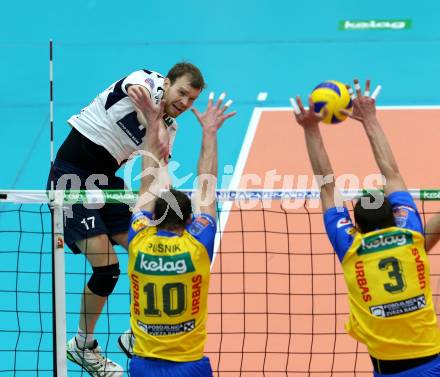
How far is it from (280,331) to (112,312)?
1737 millimetres

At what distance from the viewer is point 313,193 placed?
7.20 metres

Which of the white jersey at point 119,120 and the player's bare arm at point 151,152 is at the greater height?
the white jersey at point 119,120

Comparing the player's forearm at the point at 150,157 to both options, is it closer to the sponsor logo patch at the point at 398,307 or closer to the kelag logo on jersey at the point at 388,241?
the kelag logo on jersey at the point at 388,241

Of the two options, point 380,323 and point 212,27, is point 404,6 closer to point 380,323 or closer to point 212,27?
point 212,27

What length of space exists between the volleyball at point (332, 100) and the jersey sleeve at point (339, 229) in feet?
2.54

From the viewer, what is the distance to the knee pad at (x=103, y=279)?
7.87 meters

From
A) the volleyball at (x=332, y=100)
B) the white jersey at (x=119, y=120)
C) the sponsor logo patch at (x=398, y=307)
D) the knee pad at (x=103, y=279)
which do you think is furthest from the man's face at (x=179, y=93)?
the sponsor logo patch at (x=398, y=307)

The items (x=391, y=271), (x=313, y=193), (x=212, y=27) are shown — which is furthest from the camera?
(x=212, y=27)

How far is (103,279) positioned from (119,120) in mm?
1302

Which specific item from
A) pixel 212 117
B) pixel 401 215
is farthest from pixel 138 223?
pixel 401 215

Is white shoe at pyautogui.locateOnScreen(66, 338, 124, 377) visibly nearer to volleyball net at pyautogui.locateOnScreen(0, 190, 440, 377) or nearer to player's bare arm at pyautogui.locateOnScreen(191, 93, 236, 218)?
volleyball net at pyautogui.locateOnScreen(0, 190, 440, 377)

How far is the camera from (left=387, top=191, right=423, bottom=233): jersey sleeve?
5945 mm

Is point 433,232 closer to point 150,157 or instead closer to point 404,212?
point 404,212

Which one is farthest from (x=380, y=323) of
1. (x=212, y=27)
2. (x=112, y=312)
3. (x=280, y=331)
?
(x=212, y=27)
